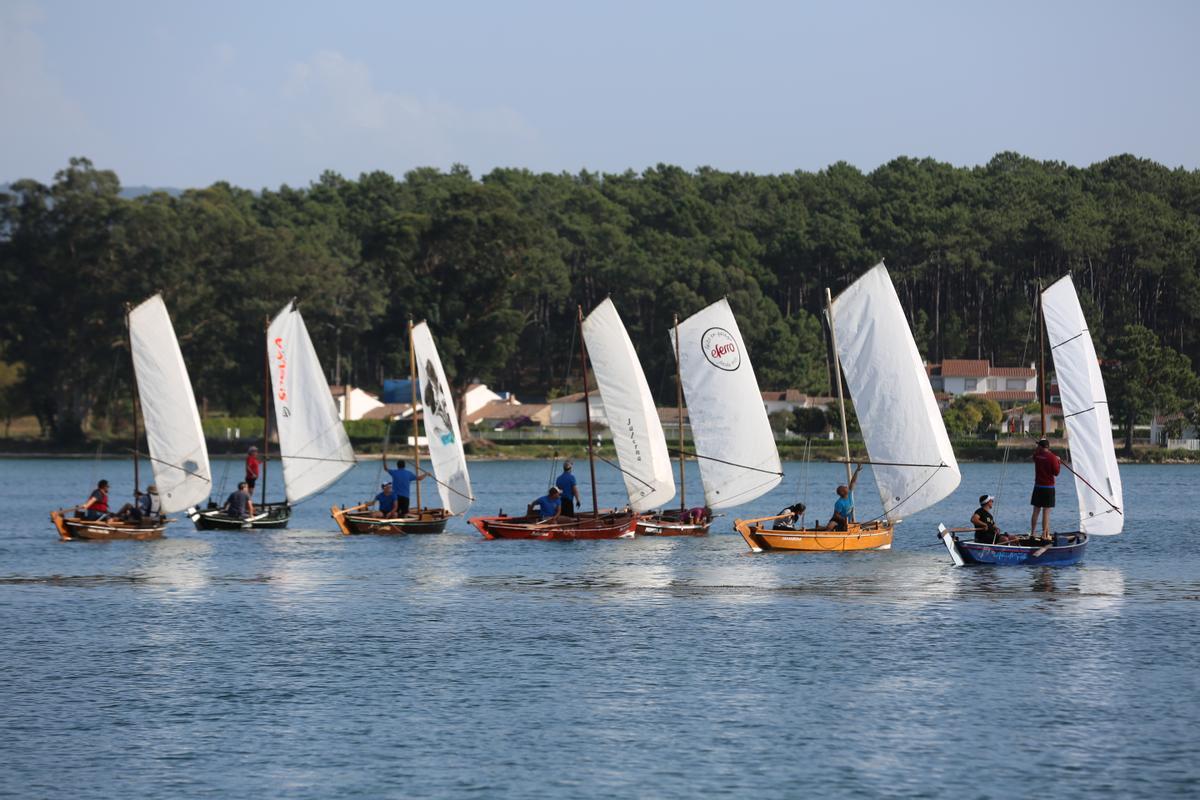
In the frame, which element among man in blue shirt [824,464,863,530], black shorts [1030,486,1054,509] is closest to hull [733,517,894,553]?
man in blue shirt [824,464,863,530]

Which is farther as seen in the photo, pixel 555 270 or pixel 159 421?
pixel 555 270

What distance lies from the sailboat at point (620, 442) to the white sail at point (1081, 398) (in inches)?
590

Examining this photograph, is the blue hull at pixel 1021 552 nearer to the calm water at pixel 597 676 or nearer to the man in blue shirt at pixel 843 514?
the calm water at pixel 597 676

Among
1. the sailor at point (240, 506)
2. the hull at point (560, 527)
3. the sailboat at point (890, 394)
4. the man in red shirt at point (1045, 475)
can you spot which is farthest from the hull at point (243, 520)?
the man in red shirt at point (1045, 475)

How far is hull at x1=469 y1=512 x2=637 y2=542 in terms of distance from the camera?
179 ft

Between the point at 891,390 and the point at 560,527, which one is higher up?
the point at 891,390

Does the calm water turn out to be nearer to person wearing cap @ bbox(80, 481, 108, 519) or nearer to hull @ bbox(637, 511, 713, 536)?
person wearing cap @ bbox(80, 481, 108, 519)

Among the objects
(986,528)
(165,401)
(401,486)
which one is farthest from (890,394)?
(165,401)

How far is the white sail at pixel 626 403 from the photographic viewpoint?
5631 centimetres

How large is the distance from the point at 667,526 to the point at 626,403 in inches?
171

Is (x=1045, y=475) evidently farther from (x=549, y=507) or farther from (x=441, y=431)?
(x=441, y=431)

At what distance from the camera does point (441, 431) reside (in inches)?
2306

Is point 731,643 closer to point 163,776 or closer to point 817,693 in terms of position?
point 817,693

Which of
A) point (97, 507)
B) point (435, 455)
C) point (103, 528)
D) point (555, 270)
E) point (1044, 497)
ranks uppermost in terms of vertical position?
point (555, 270)
